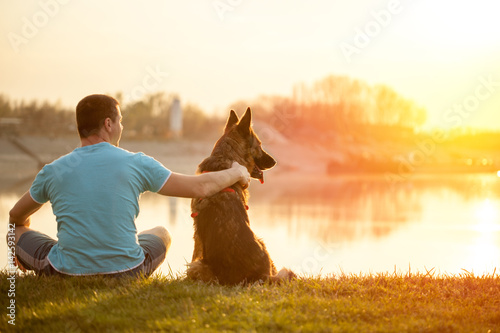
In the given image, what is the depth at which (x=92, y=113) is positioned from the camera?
399 cm

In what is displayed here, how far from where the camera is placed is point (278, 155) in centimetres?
4469

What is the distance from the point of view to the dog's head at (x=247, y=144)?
512cm

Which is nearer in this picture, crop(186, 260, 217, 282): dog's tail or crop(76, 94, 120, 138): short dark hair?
crop(76, 94, 120, 138): short dark hair

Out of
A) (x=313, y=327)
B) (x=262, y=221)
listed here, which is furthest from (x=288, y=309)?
(x=262, y=221)

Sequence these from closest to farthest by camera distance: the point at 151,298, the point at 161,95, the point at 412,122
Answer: the point at 151,298 → the point at 161,95 → the point at 412,122

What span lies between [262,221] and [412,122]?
5959cm

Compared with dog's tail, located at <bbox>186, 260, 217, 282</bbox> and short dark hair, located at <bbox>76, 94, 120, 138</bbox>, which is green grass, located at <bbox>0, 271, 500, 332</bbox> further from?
short dark hair, located at <bbox>76, 94, 120, 138</bbox>

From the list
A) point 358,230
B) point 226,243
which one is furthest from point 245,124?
point 358,230

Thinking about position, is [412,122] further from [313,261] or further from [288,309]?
[288,309]

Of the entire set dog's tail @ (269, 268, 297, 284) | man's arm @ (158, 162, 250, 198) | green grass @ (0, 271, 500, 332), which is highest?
man's arm @ (158, 162, 250, 198)

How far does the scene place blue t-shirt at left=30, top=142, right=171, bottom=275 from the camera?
12.8 feet

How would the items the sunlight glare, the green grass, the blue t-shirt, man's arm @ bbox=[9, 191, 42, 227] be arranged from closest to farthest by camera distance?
the green grass < the blue t-shirt < man's arm @ bbox=[9, 191, 42, 227] < the sunlight glare

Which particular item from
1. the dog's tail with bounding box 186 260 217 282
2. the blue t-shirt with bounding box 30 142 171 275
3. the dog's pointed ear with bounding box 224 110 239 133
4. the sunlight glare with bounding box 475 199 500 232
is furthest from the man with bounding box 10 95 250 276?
the sunlight glare with bounding box 475 199 500 232

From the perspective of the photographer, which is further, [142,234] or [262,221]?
[262,221]
